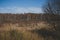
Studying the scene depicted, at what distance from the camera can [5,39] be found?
17344mm

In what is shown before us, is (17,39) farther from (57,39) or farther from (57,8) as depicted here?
(57,8)

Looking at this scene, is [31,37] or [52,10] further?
[52,10]

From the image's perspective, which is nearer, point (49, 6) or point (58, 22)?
point (58, 22)

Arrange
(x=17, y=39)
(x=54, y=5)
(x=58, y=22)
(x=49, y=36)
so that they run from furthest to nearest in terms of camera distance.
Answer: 1. (x=54, y=5)
2. (x=58, y=22)
3. (x=49, y=36)
4. (x=17, y=39)

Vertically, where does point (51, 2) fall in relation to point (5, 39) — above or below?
above

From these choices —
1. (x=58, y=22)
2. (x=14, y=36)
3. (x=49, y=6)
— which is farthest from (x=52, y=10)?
(x=14, y=36)

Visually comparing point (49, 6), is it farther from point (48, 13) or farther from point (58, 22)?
point (58, 22)

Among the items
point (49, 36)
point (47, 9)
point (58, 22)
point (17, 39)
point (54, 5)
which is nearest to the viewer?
point (17, 39)

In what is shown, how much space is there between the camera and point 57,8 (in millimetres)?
21344

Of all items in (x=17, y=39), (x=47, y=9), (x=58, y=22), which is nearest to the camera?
(x=17, y=39)

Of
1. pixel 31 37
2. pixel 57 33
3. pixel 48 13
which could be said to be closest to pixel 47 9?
pixel 48 13

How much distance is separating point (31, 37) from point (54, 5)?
5.14m

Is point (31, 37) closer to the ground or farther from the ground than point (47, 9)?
closer to the ground

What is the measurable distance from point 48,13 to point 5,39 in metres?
7.77
